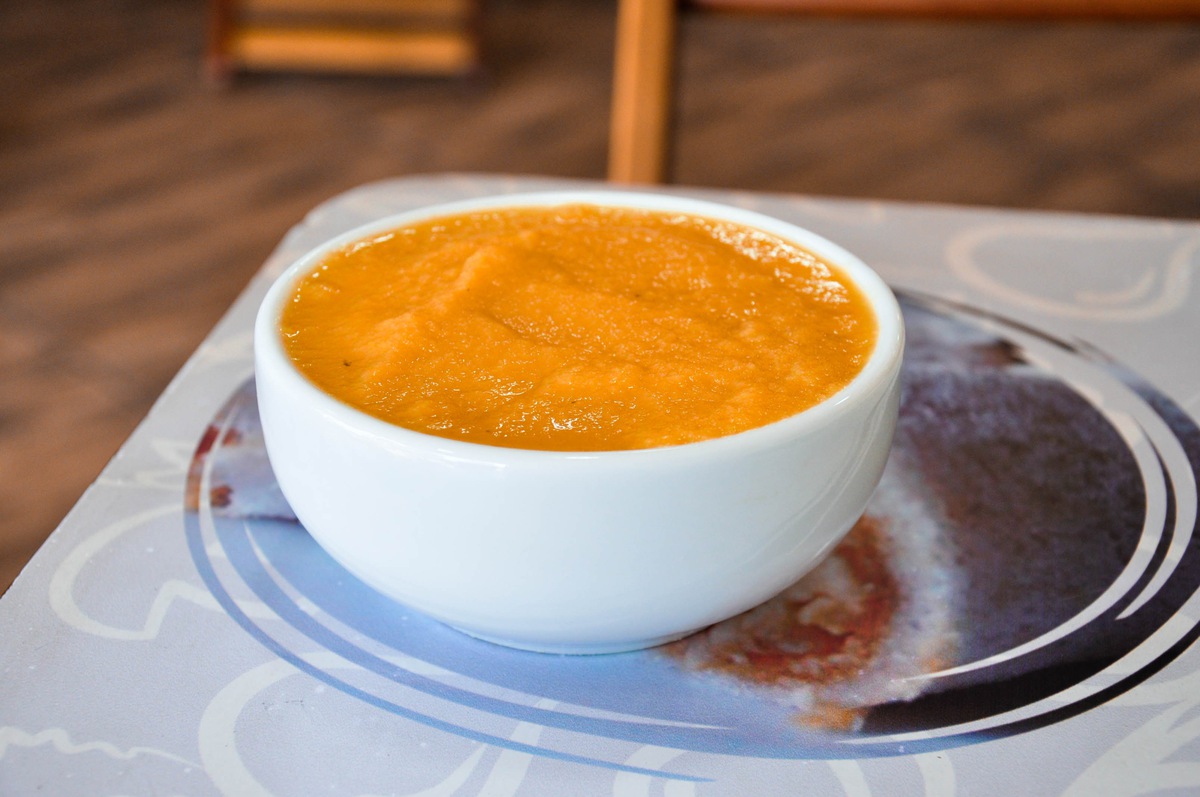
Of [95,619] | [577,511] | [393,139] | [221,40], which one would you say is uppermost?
[577,511]

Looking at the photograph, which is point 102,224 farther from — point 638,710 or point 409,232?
point 638,710

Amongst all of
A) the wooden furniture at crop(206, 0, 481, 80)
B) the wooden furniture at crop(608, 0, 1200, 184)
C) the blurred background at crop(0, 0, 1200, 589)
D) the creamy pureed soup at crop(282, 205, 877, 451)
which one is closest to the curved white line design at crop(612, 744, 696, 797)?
the creamy pureed soup at crop(282, 205, 877, 451)

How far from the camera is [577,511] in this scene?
391 mm

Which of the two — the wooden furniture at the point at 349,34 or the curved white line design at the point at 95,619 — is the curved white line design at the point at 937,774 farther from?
the wooden furniture at the point at 349,34

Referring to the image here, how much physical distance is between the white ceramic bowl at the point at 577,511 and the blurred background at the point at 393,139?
3.86ft

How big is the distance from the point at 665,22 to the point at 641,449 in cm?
73

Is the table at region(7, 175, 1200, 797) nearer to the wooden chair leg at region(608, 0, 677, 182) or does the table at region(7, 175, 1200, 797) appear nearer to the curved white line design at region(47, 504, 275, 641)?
the curved white line design at region(47, 504, 275, 641)

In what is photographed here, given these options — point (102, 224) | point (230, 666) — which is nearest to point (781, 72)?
point (102, 224)

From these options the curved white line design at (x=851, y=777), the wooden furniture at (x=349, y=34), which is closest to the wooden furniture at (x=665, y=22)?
the curved white line design at (x=851, y=777)

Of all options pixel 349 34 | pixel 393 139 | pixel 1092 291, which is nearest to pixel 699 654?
pixel 1092 291

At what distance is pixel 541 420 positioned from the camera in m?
0.43

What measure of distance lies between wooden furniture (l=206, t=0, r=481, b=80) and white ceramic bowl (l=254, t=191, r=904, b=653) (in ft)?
8.93

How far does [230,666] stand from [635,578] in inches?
7.0

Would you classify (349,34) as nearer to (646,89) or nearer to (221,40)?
(221,40)
